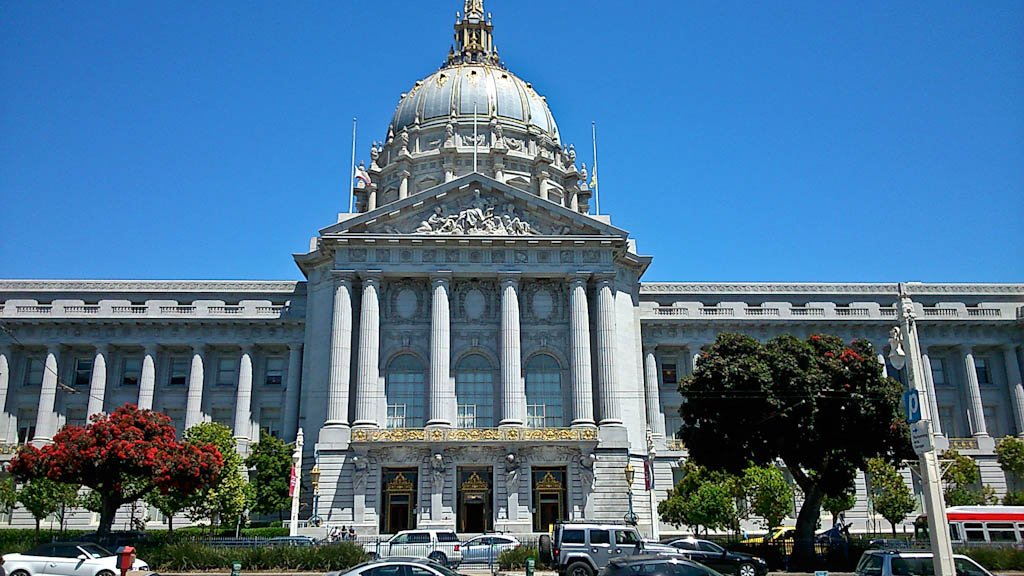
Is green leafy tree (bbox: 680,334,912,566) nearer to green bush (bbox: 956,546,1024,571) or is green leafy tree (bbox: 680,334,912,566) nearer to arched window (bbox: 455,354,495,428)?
green bush (bbox: 956,546,1024,571)

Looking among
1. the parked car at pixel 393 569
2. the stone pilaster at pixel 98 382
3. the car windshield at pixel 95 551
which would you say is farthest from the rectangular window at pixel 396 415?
the parked car at pixel 393 569

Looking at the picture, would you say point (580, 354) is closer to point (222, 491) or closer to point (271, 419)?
point (222, 491)

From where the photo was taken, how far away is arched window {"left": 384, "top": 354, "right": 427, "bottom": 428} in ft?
178

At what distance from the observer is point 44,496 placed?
1930 inches

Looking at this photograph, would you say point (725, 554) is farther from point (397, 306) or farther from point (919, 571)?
point (397, 306)

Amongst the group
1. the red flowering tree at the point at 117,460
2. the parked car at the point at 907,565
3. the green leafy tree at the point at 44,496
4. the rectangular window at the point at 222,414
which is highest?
the rectangular window at the point at 222,414

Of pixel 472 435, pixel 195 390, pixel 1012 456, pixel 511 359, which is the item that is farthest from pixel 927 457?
pixel 195 390

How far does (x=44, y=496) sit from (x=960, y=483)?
189ft

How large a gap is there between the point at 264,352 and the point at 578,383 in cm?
2555

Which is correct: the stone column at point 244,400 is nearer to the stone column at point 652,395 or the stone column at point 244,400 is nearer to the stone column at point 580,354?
the stone column at point 580,354

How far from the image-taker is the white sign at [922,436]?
18922mm

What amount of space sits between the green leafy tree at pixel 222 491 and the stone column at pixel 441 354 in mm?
11952

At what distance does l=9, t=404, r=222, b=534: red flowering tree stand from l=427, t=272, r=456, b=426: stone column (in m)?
17.3

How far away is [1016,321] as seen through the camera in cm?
6650
